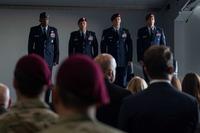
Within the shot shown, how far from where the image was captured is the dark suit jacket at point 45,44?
8406 millimetres

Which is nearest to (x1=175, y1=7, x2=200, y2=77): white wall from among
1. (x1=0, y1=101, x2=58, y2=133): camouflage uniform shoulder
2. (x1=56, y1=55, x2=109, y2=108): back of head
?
(x1=0, y1=101, x2=58, y2=133): camouflage uniform shoulder

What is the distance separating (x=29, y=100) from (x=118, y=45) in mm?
6624


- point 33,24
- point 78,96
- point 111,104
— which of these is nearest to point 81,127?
point 78,96

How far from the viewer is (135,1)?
11.1m

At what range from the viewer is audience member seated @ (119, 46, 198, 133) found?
2473 millimetres

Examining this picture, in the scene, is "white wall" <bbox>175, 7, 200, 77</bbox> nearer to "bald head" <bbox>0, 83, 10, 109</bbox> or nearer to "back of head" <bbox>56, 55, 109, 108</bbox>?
"bald head" <bbox>0, 83, 10, 109</bbox>

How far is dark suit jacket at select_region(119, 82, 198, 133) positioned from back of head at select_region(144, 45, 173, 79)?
0.06 m

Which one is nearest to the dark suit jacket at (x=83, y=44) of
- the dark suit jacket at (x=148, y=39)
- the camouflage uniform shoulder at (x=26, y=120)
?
the dark suit jacket at (x=148, y=39)

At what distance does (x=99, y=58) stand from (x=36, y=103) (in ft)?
3.66

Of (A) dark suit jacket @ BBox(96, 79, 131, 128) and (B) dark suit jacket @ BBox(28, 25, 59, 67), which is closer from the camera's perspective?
(A) dark suit jacket @ BBox(96, 79, 131, 128)

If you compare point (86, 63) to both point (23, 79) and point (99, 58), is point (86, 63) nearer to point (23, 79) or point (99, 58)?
point (23, 79)

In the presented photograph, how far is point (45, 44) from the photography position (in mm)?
8398

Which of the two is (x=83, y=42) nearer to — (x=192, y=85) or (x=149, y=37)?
(x=149, y=37)

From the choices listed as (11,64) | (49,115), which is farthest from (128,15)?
(49,115)
